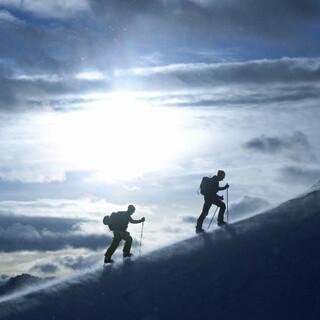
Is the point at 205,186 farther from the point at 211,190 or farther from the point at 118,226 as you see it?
the point at 118,226

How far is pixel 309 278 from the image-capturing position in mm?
29031

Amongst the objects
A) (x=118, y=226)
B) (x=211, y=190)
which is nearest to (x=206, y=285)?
(x=118, y=226)

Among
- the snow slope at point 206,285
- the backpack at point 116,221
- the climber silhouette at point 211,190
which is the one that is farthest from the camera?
the climber silhouette at point 211,190

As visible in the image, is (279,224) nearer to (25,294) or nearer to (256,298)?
(256,298)

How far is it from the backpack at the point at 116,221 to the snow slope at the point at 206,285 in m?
1.86

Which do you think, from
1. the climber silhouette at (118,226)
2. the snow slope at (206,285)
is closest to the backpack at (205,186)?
the snow slope at (206,285)

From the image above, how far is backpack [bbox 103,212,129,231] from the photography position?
1299 inches

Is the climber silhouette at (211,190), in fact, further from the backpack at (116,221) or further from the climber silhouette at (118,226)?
the backpack at (116,221)

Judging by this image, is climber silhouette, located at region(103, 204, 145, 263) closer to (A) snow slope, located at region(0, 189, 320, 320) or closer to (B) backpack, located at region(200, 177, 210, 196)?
(A) snow slope, located at region(0, 189, 320, 320)

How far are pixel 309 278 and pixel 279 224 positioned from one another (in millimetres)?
6556

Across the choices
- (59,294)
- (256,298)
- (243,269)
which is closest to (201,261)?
(243,269)

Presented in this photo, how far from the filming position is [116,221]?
3300 centimetres

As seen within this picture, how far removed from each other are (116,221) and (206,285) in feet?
20.4

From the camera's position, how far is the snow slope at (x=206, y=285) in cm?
2708
